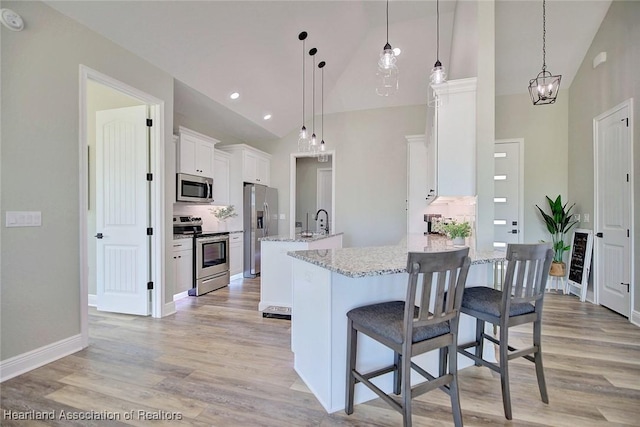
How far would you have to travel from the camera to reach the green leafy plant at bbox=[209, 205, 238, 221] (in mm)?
5383

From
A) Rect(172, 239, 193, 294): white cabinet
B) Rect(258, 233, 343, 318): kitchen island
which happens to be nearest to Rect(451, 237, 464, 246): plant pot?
Rect(258, 233, 343, 318): kitchen island

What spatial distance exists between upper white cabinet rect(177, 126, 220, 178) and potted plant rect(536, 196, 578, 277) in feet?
17.7

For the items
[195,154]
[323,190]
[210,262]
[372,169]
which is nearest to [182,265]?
[210,262]

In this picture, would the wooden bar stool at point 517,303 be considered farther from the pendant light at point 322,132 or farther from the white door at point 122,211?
the white door at point 122,211

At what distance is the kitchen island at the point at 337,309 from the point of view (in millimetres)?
1827

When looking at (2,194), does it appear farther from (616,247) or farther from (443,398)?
(616,247)

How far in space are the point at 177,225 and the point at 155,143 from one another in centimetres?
141

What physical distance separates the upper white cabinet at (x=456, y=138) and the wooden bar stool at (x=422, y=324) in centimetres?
154

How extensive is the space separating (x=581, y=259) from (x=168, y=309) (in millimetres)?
5586

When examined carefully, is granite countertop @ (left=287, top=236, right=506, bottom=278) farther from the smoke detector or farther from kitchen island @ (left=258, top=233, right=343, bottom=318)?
the smoke detector

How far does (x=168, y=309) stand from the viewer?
3566 millimetres

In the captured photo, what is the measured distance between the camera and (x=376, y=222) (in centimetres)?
607

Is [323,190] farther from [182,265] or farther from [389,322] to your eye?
[389,322]

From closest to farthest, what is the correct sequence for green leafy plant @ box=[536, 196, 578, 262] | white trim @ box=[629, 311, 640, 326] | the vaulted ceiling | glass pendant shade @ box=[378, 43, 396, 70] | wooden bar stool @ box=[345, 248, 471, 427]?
wooden bar stool @ box=[345, 248, 471, 427] → glass pendant shade @ box=[378, 43, 396, 70] → the vaulted ceiling → white trim @ box=[629, 311, 640, 326] → green leafy plant @ box=[536, 196, 578, 262]
